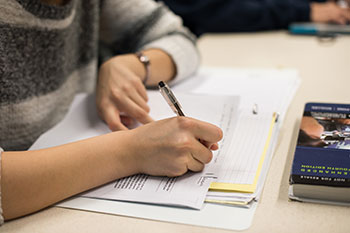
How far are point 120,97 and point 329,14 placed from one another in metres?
0.92

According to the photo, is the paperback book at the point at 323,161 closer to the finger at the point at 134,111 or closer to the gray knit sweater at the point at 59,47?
the finger at the point at 134,111

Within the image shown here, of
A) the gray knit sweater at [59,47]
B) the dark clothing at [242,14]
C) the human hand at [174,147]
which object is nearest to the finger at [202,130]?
the human hand at [174,147]

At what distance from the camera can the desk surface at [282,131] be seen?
1.66 ft

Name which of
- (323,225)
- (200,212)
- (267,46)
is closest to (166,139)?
(200,212)

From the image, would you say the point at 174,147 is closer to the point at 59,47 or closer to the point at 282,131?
the point at 282,131

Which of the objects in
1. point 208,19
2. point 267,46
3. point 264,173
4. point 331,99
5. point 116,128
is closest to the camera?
point 264,173

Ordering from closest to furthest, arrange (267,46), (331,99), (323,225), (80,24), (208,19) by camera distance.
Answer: (323,225)
(331,99)
(80,24)
(267,46)
(208,19)

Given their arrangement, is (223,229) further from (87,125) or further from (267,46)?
(267,46)

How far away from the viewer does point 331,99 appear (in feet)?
2.73

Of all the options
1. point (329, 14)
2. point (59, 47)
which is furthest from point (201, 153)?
point (329, 14)

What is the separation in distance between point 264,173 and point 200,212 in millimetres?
127

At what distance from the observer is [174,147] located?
1.88 feet

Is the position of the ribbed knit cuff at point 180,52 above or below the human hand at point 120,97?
above

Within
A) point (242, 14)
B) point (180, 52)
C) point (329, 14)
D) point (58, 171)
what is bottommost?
point (58, 171)
